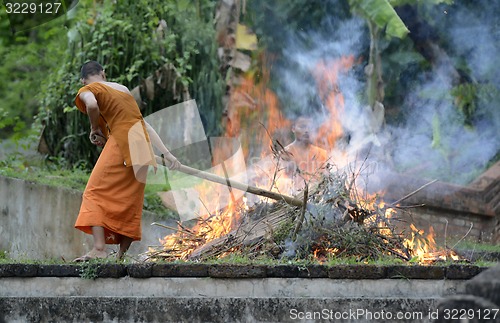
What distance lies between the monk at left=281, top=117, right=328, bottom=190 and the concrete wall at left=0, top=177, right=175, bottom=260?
6.12ft

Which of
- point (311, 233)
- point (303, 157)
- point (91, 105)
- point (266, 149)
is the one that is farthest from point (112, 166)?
point (266, 149)

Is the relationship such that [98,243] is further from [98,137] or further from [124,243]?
[98,137]

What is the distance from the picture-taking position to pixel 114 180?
749 centimetres

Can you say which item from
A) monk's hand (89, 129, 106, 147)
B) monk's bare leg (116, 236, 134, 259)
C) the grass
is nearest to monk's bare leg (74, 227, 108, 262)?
monk's bare leg (116, 236, 134, 259)

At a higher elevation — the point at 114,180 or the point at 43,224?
the point at 114,180

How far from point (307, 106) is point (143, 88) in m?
2.42

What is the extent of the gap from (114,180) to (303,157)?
2.87 meters

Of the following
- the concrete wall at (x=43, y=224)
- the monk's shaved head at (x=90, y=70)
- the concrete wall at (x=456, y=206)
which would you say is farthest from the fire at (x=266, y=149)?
the concrete wall at (x=43, y=224)

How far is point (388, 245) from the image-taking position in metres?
7.47

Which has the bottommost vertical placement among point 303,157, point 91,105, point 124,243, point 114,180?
point 124,243

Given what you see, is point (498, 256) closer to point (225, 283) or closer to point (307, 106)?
point (225, 283)

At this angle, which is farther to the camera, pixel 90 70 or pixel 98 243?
pixel 90 70

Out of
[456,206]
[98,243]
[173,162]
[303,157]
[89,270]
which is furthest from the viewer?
[456,206]

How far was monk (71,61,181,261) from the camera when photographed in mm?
7422
